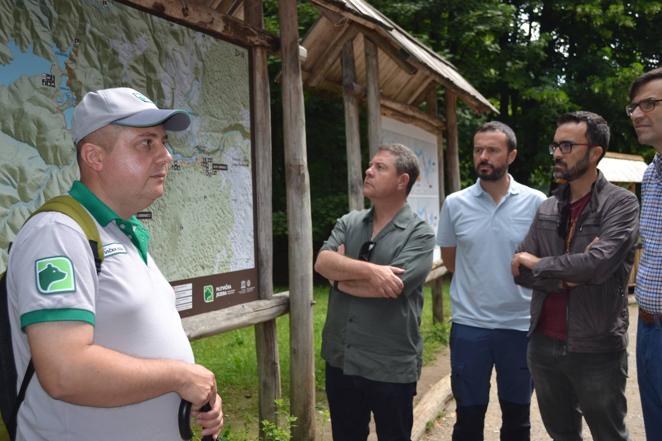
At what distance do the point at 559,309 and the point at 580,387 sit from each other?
16.5 inches

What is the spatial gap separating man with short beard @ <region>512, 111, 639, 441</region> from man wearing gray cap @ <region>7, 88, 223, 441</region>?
2.16 meters

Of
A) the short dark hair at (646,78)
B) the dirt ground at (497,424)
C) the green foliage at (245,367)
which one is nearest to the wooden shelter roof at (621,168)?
the green foliage at (245,367)

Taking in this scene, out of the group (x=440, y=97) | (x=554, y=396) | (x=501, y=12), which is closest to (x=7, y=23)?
(x=554, y=396)

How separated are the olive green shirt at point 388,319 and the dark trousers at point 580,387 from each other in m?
0.70

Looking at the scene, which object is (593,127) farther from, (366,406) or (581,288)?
(366,406)

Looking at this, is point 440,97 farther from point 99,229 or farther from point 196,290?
point 99,229

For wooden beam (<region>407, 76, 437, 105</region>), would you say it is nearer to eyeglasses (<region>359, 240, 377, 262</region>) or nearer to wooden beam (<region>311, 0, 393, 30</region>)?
wooden beam (<region>311, 0, 393, 30</region>)

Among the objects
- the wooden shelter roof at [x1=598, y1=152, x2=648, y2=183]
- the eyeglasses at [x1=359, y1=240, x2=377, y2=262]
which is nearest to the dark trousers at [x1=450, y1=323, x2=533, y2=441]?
the eyeglasses at [x1=359, y1=240, x2=377, y2=262]

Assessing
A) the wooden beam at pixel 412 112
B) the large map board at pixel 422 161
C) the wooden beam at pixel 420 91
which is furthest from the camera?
the wooden beam at pixel 420 91

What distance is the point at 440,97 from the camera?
1484 centimetres

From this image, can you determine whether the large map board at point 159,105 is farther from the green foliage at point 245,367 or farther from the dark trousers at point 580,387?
the dark trousers at point 580,387

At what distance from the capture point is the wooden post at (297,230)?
4457mm

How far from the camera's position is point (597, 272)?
3361 millimetres

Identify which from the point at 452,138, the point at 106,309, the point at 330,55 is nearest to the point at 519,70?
the point at 452,138
